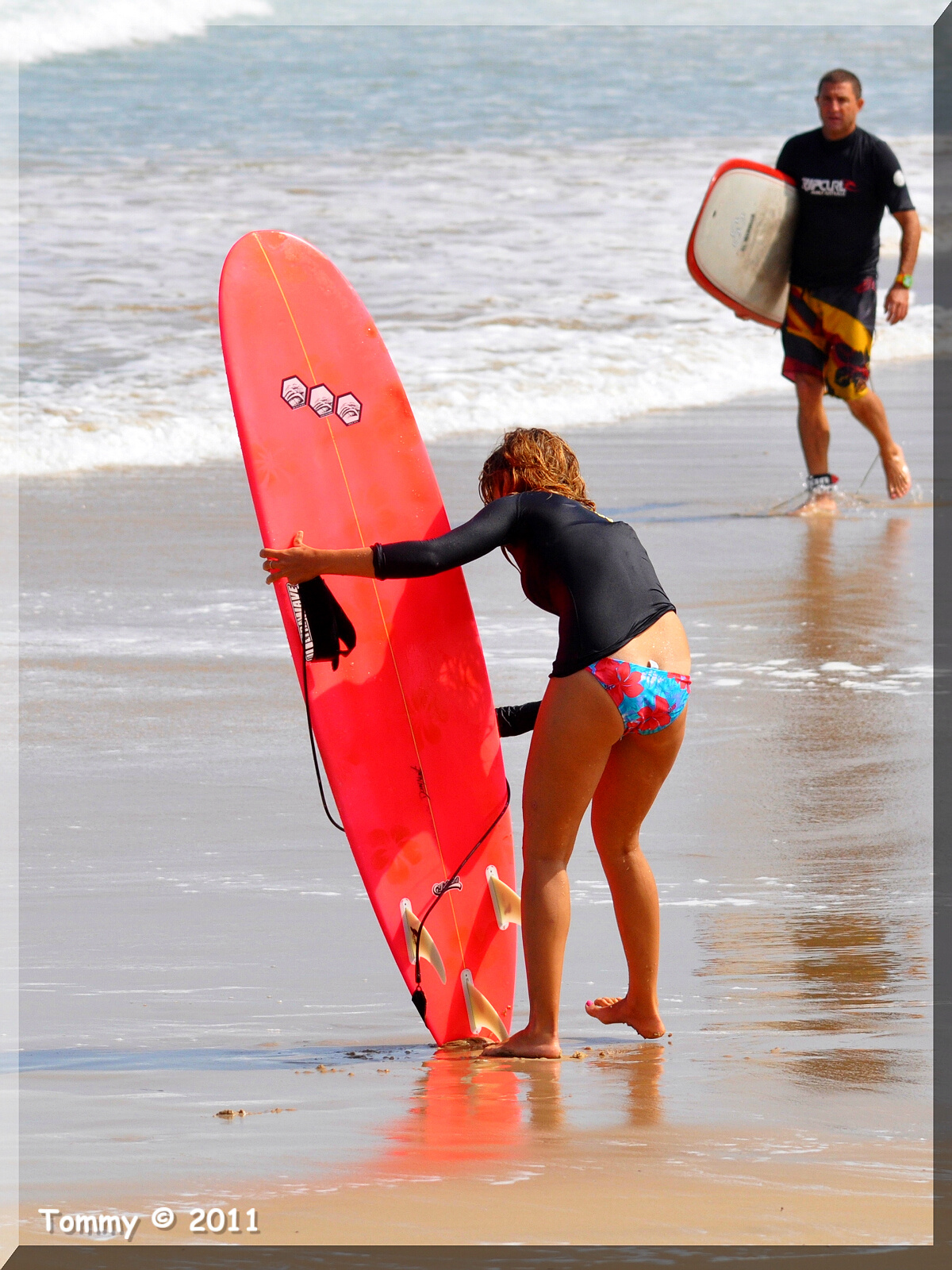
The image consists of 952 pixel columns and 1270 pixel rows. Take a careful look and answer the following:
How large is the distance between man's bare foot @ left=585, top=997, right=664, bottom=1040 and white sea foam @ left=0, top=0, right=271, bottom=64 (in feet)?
97.0

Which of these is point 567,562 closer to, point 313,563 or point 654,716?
point 654,716

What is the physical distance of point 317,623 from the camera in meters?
3.49

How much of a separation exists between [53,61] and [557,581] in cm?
2963

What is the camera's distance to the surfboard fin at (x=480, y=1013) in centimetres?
331

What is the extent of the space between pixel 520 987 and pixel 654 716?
77 cm

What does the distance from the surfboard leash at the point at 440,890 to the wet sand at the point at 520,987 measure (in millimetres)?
73

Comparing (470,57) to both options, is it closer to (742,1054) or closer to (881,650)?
(881,650)

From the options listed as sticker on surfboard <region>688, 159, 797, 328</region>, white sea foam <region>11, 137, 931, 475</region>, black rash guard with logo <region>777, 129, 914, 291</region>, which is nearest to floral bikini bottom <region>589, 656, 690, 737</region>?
black rash guard with logo <region>777, 129, 914, 291</region>

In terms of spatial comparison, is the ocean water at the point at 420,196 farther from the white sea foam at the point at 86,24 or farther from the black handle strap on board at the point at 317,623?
the black handle strap on board at the point at 317,623

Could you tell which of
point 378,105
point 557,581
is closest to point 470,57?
point 378,105

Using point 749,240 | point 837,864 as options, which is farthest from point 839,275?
point 837,864

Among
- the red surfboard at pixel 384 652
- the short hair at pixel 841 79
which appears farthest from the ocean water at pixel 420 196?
the red surfboard at pixel 384 652

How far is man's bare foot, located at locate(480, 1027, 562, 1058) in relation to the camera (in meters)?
3.00

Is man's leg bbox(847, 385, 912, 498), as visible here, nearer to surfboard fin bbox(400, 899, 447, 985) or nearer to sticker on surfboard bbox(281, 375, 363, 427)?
sticker on surfboard bbox(281, 375, 363, 427)
